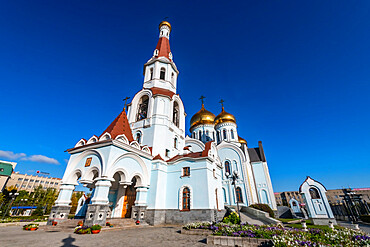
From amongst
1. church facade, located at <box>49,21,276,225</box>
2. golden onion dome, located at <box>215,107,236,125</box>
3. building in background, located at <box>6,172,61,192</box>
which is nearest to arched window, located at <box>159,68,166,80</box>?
church facade, located at <box>49,21,276,225</box>

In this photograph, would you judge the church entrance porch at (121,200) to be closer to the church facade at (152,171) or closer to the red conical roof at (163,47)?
the church facade at (152,171)

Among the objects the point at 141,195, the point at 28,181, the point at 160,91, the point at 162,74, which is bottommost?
the point at 141,195

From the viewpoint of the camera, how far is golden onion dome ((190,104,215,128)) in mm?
29550

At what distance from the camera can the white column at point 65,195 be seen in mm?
11352

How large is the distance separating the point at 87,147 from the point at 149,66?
513 inches

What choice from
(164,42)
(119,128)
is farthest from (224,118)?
(119,128)

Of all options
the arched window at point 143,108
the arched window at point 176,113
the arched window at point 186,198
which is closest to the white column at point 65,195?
the arched window at point 186,198

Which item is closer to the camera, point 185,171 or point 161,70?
point 185,171

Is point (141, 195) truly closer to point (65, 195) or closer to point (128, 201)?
point (128, 201)

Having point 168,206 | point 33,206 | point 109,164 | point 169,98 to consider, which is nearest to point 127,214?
point 168,206

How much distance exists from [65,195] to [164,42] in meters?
21.2

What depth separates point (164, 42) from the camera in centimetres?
2392

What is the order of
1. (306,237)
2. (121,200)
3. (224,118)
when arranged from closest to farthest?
(306,237)
(121,200)
(224,118)

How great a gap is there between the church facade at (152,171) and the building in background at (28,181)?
53.6m
